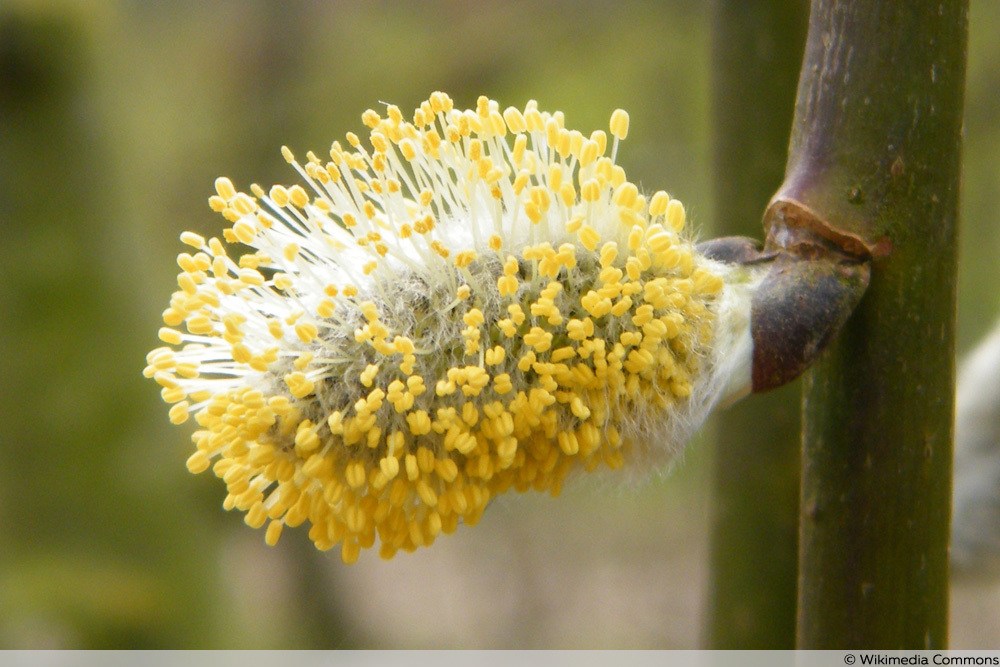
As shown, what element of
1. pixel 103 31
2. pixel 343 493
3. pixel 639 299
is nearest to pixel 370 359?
pixel 343 493

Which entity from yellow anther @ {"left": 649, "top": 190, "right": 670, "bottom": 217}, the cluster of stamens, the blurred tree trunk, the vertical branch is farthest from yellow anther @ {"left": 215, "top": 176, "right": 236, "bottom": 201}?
the blurred tree trunk

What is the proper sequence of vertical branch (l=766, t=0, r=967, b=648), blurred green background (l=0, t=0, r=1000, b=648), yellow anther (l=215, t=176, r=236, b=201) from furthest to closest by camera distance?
1. blurred green background (l=0, t=0, r=1000, b=648)
2. yellow anther (l=215, t=176, r=236, b=201)
3. vertical branch (l=766, t=0, r=967, b=648)

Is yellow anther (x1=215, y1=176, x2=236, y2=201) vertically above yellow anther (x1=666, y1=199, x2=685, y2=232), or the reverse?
yellow anther (x1=215, y1=176, x2=236, y2=201)

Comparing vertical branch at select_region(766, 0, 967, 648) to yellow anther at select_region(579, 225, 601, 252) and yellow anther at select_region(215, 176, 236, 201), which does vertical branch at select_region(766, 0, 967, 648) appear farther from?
yellow anther at select_region(215, 176, 236, 201)

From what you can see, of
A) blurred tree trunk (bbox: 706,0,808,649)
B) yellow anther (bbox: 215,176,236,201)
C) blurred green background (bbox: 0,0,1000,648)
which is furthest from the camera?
blurred green background (bbox: 0,0,1000,648)

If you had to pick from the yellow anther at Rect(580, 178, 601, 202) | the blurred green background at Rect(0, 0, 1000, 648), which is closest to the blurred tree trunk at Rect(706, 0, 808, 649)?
the blurred green background at Rect(0, 0, 1000, 648)

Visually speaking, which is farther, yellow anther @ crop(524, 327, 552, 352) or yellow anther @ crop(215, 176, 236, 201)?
yellow anther @ crop(215, 176, 236, 201)

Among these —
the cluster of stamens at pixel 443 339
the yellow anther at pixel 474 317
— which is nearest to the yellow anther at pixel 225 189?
the cluster of stamens at pixel 443 339
